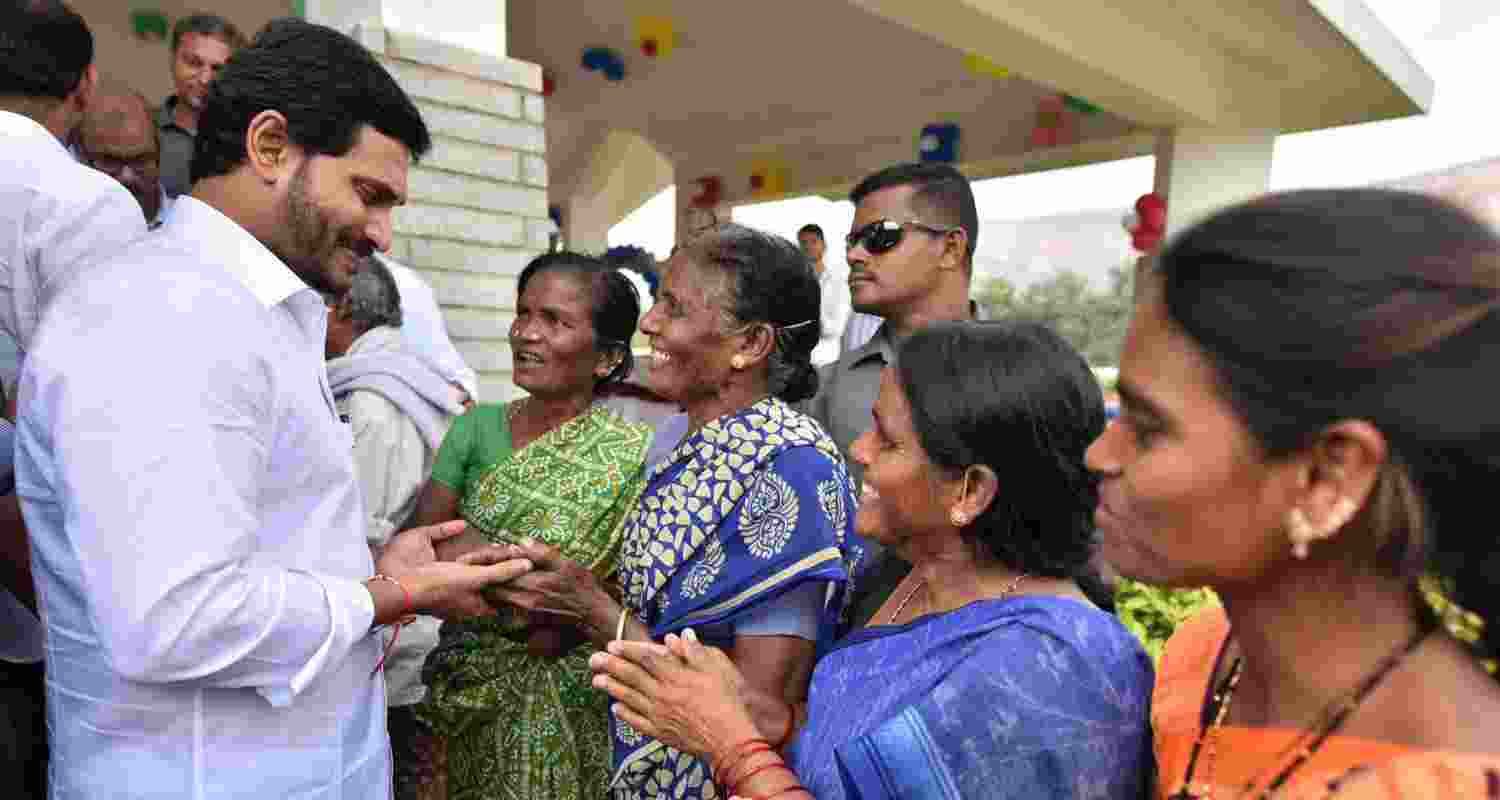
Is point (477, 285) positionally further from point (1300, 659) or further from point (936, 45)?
point (936, 45)

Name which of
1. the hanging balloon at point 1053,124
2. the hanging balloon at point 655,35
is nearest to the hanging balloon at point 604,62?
the hanging balloon at point 655,35

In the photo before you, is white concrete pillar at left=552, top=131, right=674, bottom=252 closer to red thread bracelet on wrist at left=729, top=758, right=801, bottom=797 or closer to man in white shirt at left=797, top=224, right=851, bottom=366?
man in white shirt at left=797, top=224, right=851, bottom=366

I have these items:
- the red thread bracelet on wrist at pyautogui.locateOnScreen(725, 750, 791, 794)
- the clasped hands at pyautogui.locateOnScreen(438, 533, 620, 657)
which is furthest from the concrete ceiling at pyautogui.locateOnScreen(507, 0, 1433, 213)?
the red thread bracelet on wrist at pyautogui.locateOnScreen(725, 750, 791, 794)

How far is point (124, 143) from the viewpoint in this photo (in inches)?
120

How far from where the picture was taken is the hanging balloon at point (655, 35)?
26.5 ft

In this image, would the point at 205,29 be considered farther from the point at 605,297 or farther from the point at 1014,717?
the point at 1014,717

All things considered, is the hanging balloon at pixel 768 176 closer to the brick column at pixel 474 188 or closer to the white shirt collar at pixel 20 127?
the brick column at pixel 474 188

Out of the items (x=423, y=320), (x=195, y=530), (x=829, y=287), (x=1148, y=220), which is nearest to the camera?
(x=195, y=530)

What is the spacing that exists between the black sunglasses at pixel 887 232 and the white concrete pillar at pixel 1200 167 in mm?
6339

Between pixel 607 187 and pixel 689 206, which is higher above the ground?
pixel 607 187

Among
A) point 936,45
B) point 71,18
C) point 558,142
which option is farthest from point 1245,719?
point 558,142

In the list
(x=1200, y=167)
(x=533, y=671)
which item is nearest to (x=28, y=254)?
(x=533, y=671)

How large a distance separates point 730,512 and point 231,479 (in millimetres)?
866

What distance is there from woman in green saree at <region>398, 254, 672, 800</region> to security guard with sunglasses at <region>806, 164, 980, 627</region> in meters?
0.83
